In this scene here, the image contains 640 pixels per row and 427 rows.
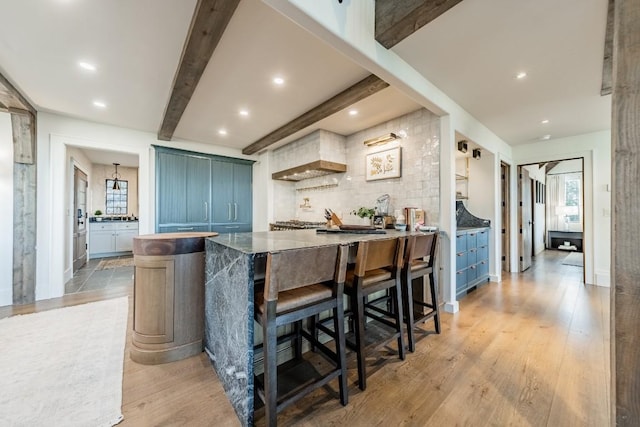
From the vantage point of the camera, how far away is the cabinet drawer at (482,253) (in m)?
3.85

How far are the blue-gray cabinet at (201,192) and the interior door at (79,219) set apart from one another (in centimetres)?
172

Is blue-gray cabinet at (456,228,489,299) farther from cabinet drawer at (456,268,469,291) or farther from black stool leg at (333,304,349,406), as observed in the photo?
black stool leg at (333,304,349,406)

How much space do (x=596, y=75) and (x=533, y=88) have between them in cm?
48

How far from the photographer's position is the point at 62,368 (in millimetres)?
1827

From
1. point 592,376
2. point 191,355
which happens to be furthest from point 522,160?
point 191,355

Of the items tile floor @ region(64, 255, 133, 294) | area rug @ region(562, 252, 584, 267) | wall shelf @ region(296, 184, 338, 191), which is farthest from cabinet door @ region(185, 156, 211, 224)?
area rug @ region(562, 252, 584, 267)

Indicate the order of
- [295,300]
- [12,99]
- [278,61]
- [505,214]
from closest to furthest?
[295,300] < [278,61] < [12,99] < [505,214]

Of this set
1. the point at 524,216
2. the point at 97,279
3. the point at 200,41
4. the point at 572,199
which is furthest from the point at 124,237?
the point at 572,199

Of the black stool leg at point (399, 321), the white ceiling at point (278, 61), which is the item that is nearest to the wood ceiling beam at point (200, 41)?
the white ceiling at point (278, 61)

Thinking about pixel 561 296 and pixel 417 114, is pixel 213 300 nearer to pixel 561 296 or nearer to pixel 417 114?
pixel 417 114

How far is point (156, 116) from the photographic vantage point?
11.8 feet

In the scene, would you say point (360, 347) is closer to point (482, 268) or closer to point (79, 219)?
point (482, 268)

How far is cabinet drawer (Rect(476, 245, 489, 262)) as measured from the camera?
12.6 ft

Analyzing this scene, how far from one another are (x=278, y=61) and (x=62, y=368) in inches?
116
